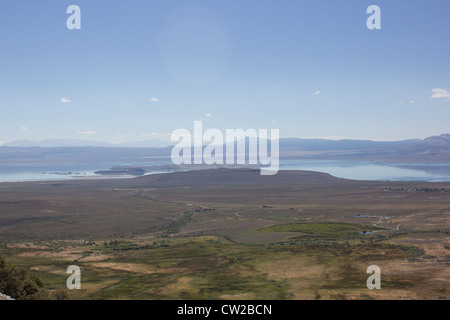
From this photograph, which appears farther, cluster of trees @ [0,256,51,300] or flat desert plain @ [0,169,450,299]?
flat desert plain @ [0,169,450,299]

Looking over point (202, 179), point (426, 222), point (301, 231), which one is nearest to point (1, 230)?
point (301, 231)

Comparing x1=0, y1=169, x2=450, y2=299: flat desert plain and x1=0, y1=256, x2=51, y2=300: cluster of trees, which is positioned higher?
x1=0, y1=256, x2=51, y2=300: cluster of trees

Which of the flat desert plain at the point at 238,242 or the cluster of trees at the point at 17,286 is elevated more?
the cluster of trees at the point at 17,286

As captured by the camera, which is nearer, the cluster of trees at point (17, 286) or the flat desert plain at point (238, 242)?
the cluster of trees at point (17, 286)

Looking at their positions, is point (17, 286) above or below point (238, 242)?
above

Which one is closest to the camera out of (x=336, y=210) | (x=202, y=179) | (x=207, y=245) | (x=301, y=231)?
(x=207, y=245)

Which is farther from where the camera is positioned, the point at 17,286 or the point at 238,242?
the point at 238,242
